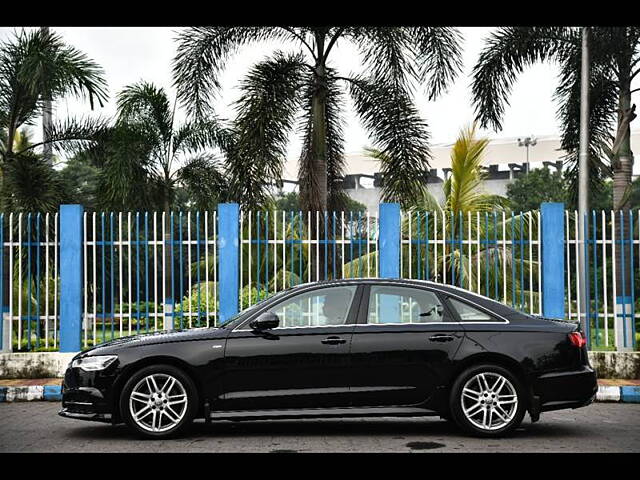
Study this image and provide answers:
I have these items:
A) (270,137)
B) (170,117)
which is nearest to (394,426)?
(270,137)

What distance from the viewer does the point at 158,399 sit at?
8.48 metres

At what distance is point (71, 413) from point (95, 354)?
59 centimetres

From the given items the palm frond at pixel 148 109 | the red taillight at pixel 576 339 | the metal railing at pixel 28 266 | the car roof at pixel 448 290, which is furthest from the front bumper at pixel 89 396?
the palm frond at pixel 148 109

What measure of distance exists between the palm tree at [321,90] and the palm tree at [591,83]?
1.11 metres

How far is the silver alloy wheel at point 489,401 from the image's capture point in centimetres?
846

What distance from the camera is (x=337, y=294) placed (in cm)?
885

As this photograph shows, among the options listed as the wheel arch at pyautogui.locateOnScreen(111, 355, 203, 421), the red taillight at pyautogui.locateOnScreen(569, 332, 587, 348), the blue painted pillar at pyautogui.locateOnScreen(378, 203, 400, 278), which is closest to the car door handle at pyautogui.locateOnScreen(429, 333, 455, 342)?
the red taillight at pyautogui.locateOnScreen(569, 332, 587, 348)

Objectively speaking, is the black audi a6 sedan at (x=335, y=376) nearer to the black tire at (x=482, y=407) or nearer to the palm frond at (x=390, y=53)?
the black tire at (x=482, y=407)

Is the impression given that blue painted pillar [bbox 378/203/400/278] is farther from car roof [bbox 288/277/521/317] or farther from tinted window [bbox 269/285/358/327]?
tinted window [bbox 269/285/358/327]

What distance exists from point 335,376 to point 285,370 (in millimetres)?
444

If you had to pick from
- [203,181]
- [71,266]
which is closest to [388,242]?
[71,266]

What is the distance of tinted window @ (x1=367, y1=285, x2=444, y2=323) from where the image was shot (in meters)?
8.76

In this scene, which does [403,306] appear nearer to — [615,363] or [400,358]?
[400,358]
